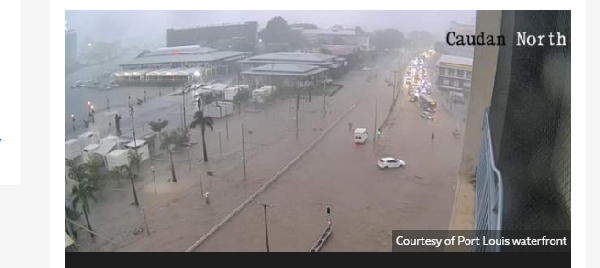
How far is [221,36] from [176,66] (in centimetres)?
627

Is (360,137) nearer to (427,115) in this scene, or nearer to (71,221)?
(427,115)

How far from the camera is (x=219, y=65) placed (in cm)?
1741

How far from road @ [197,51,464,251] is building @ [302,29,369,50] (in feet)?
53.3

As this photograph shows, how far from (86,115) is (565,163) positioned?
1035cm

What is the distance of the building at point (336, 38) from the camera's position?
920 inches

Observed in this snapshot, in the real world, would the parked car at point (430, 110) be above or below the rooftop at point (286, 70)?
below

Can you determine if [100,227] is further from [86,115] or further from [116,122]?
[86,115]

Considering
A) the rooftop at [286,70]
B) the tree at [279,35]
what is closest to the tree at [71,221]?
the rooftop at [286,70]

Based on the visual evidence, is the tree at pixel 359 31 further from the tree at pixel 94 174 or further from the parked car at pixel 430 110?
the tree at pixel 94 174

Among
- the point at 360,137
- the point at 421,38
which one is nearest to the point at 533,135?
the point at 360,137

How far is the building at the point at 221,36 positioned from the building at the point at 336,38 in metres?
3.05

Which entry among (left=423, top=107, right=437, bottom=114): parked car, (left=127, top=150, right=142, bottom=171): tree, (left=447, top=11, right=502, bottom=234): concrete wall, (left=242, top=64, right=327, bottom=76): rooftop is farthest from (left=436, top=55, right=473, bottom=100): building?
(left=447, top=11, right=502, bottom=234): concrete wall

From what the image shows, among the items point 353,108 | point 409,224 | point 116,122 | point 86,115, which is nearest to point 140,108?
point 86,115

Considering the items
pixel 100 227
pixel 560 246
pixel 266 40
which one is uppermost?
pixel 266 40
